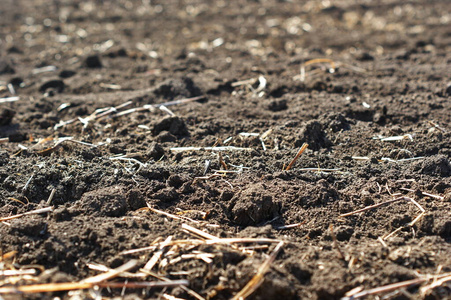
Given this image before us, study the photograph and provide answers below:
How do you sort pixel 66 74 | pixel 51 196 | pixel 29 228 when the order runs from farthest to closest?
pixel 66 74 → pixel 51 196 → pixel 29 228

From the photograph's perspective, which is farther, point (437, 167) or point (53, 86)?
point (53, 86)

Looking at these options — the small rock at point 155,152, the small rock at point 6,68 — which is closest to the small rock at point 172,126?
the small rock at point 155,152

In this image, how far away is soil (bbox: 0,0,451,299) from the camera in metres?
2.93

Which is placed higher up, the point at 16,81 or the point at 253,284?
the point at 253,284

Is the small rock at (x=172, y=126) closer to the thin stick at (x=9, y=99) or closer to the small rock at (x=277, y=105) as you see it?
the small rock at (x=277, y=105)

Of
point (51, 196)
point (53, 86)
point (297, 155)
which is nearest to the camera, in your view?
point (51, 196)

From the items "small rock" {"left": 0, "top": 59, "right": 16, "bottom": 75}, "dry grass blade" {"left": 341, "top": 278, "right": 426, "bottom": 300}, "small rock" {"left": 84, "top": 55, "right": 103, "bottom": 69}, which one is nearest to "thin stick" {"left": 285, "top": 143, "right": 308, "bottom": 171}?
"dry grass blade" {"left": 341, "top": 278, "right": 426, "bottom": 300}

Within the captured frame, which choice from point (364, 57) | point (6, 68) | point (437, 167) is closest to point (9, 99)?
point (6, 68)

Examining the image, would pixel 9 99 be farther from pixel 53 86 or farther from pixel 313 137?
pixel 313 137

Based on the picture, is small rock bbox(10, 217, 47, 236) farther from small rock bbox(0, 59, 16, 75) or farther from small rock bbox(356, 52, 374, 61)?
small rock bbox(356, 52, 374, 61)

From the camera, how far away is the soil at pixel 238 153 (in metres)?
2.93

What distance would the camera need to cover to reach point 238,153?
415cm

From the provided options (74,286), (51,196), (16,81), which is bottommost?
(16,81)

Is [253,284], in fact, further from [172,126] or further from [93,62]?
[93,62]
